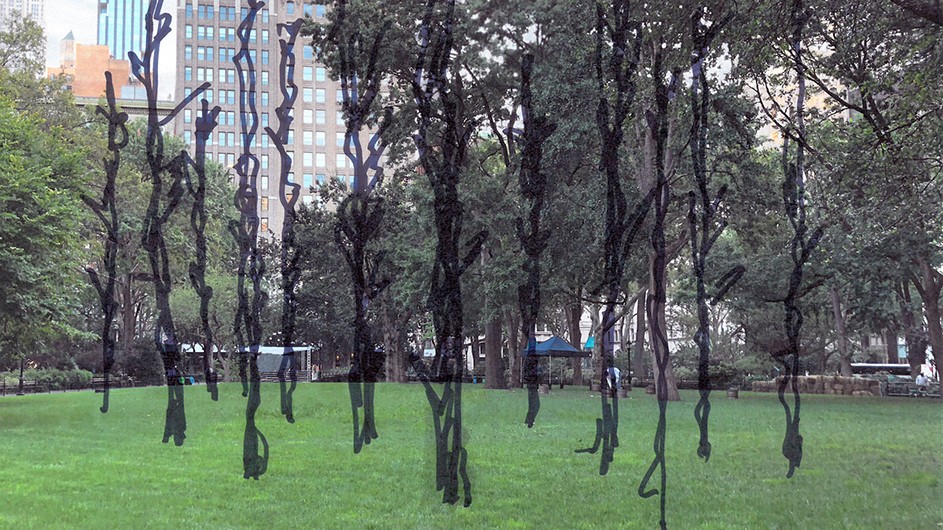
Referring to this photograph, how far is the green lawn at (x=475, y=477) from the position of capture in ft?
24.8

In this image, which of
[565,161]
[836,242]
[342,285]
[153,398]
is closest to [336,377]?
[342,285]

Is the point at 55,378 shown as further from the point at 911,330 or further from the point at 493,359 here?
the point at 911,330

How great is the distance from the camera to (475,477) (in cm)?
973

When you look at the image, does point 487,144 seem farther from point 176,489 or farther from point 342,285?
point 176,489

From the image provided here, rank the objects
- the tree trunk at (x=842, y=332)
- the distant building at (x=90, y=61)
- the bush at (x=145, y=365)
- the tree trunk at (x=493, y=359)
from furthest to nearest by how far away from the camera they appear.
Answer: the bush at (x=145, y=365)
the tree trunk at (x=842, y=332)
the tree trunk at (x=493, y=359)
the distant building at (x=90, y=61)

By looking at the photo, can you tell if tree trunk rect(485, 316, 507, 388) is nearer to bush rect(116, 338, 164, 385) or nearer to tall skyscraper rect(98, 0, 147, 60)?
tall skyscraper rect(98, 0, 147, 60)

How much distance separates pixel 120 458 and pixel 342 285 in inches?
679

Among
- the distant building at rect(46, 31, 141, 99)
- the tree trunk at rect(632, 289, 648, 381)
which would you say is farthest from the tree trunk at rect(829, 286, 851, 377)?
the distant building at rect(46, 31, 141, 99)

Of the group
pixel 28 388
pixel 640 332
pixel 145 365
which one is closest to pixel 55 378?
pixel 28 388

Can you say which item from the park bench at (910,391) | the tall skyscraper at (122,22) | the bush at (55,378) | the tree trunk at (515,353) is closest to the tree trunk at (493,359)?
the tree trunk at (515,353)

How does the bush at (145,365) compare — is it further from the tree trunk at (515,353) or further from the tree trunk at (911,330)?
the tree trunk at (911,330)

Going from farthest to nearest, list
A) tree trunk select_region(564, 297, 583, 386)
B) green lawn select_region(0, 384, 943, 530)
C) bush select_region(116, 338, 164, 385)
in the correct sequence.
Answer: bush select_region(116, 338, 164, 385), tree trunk select_region(564, 297, 583, 386), green lawn select_region(0, 384, 943, 530)

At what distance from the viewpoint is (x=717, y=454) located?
11859mm

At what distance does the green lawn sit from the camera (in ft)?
24.8
